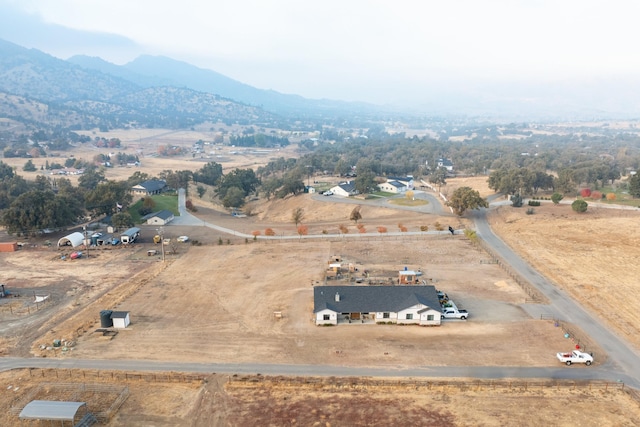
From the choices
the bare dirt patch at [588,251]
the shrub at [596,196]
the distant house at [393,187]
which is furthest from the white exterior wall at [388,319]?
the shrub at [596,196]

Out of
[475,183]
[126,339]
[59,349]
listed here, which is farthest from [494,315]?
[475,183]

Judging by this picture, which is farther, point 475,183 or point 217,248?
point 475,183

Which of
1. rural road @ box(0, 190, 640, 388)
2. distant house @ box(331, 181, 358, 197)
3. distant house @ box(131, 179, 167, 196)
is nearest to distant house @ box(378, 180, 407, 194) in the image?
distant house @ box(331, 181, 358, 197)

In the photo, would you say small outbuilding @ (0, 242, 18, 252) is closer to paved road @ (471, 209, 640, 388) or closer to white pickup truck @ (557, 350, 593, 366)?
paved road @ (471, 209, 640, 388)

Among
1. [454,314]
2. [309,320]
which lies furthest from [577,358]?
[309,320]

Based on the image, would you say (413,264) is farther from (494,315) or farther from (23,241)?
(23,241)

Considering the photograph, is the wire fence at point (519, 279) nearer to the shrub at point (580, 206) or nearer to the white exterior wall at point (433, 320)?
the white exterior wall at point (433, 320)

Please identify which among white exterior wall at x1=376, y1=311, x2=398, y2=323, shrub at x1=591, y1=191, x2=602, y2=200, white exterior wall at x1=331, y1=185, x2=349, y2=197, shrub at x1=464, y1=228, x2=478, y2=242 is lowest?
white exterior wall at x1=376, y1=311, x2=398, y2=323

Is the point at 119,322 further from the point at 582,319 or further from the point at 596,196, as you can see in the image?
the point at 596,196
